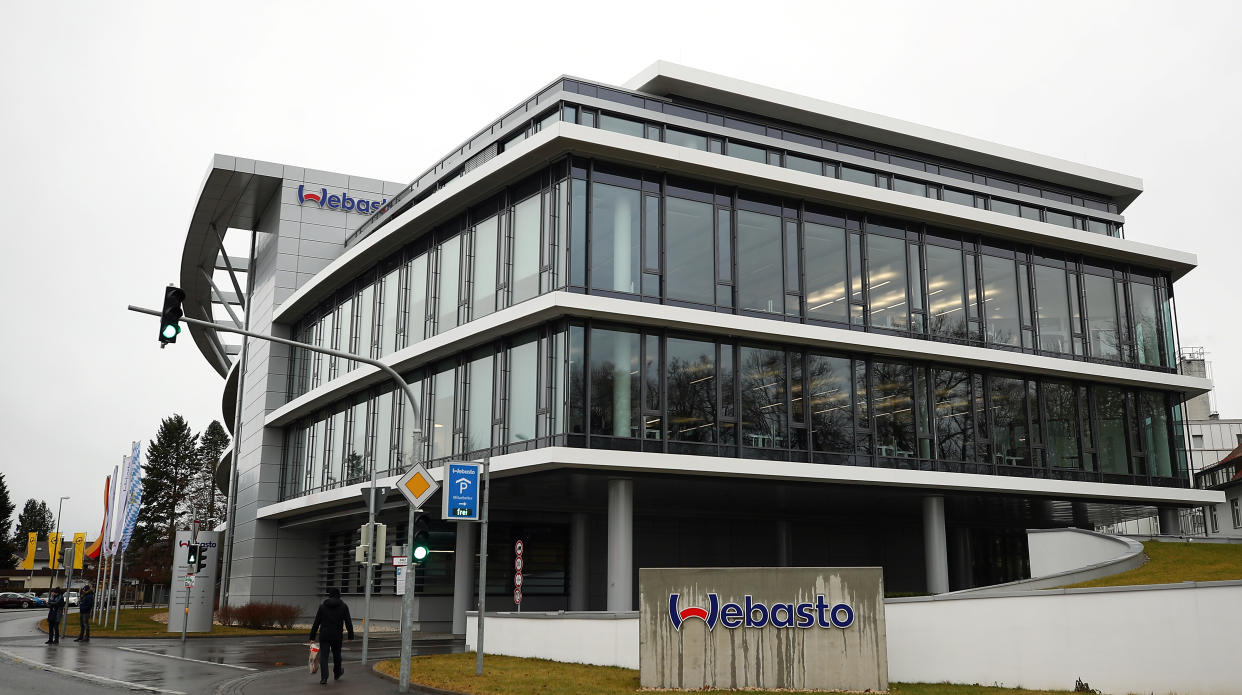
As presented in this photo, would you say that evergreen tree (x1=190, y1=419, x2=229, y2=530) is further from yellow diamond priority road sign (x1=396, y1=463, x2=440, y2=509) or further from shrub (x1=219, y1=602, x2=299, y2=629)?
yellow diamond priority road sign (x1=396, y1=463, x2=440, y2=509)

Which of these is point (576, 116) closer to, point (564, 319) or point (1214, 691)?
point (564, 319)

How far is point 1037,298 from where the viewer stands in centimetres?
3553

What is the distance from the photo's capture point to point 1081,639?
16438 millimetres

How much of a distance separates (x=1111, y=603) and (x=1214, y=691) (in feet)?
6.05

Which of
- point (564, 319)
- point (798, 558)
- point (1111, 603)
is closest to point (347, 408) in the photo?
point (564, 319)

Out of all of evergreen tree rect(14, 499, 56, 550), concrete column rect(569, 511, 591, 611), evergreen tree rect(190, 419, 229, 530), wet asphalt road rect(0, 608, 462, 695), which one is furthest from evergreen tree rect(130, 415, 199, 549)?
concrete column rect(569, 511, 591, 611)

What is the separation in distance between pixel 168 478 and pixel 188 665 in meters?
100

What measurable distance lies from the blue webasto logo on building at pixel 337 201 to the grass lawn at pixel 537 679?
28890 millimetres

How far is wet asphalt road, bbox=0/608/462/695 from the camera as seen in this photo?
18.7 m

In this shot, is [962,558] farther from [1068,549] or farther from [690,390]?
[690,390]

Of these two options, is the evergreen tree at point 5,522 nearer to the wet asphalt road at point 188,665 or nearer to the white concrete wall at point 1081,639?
the wet asphalt road at point 188,665

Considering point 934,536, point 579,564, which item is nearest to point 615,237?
point 579,564

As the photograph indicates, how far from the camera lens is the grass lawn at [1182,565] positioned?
70.0 feet

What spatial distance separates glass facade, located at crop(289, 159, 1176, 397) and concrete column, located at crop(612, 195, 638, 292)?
33mm
